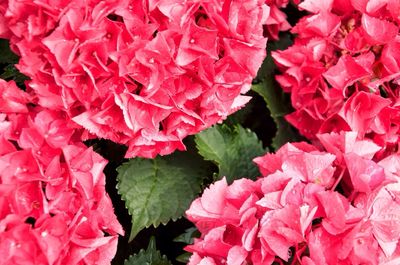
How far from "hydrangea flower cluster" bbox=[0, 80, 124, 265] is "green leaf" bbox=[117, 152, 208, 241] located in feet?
0.31

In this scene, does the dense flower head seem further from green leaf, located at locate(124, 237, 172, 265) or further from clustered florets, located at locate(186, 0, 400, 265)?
green leaf, located at locate(124, 237, 172, 265)

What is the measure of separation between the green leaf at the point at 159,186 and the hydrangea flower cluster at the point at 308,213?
13 cm

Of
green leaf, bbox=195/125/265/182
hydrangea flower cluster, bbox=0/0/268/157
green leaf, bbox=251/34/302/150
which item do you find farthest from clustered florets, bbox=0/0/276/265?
green leaf, bbox=251/34/302/150

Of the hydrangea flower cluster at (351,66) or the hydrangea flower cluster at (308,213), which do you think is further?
the hydrangea flower cluster at (351,66)

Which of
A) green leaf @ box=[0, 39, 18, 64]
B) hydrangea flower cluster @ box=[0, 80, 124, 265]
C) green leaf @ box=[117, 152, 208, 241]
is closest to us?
hydrangea flower cluster @ box=[0, 80, 124, 265]

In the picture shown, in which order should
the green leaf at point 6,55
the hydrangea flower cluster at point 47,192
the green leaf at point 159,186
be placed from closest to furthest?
1. the hydrangea flower cluster at point 47,192
2. the green leaf at point 159,186
3. the green leaf at point 6,55

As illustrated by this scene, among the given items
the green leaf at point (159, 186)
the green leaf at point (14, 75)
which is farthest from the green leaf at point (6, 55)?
the green leaf at point (159, 186)

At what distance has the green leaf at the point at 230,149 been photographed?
1.32 metres

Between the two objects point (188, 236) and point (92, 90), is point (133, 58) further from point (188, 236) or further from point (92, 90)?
point (188, 236)

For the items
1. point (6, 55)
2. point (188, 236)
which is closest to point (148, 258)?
point (188, 236)

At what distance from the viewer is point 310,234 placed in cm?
103

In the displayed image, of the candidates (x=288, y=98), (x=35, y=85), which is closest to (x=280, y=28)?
(x=288, y=98)

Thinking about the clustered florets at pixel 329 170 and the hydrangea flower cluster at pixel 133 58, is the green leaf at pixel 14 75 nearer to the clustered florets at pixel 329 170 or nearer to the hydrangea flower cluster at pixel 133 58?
the hydrangea flower cluster at pixel 133 58

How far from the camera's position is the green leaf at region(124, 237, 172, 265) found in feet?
4.21
